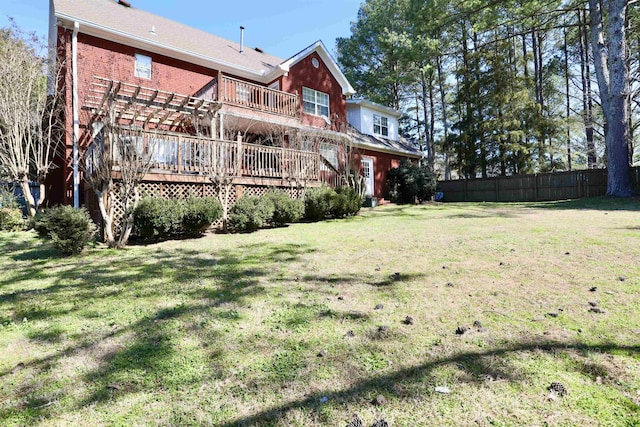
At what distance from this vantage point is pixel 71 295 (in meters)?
4.16

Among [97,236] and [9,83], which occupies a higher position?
[9,83]

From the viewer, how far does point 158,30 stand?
48.2 ft

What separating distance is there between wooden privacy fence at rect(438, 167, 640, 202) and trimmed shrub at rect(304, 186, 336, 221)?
15.4m

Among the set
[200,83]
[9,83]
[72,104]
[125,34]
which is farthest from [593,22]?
[9,83]

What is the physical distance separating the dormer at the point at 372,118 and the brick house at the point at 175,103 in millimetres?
4408

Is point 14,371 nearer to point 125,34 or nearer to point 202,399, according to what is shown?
point 202,399

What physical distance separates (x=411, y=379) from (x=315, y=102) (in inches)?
679

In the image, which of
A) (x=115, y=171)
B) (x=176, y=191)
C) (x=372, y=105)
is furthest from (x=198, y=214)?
(x=372, y=105)

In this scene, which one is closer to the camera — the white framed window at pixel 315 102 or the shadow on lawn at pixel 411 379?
the shadow on lawn at pixel 411 379

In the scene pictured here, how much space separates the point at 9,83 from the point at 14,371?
12.6 meters

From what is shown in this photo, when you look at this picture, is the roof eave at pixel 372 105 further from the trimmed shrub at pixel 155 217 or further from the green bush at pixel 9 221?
the green bush at pixel 9 221

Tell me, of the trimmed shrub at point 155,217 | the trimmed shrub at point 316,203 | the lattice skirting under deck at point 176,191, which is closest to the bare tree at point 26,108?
the lattice skirting under deck at point 176,191

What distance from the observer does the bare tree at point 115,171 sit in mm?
6938

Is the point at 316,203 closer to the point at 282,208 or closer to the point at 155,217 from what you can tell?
the point at 282,208
